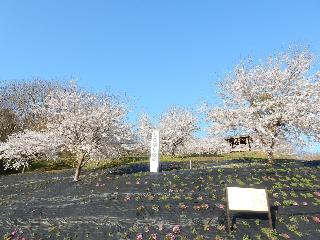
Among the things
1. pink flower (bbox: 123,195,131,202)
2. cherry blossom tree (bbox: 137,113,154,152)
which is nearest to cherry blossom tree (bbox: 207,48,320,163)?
pink flower (bbox: 123,195,131,202)

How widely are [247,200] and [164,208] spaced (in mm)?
4431

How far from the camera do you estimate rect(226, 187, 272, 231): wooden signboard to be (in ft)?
56.2

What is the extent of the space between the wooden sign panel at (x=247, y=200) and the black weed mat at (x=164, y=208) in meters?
0.85

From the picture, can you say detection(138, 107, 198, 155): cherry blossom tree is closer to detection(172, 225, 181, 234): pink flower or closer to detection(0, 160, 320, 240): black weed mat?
detection(0, 160, 320, 240): black weed mat

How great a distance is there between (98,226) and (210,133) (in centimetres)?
1993

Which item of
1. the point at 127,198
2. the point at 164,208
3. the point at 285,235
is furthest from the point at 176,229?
the point at 127,198

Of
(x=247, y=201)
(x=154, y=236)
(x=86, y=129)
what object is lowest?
(x=154, y=236)

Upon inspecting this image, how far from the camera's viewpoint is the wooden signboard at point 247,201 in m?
17.1

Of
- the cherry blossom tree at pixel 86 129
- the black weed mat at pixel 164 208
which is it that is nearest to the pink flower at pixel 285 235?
the black weed mat at pixel 164 208

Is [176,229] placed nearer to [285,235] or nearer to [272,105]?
[285,235]

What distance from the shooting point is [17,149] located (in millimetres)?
44531

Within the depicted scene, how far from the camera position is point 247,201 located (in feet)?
57.1

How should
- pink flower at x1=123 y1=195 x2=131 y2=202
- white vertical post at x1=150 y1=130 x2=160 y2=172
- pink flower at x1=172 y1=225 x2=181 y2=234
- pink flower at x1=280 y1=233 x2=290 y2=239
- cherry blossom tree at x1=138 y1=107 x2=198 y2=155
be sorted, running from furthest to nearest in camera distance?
1. cherry blossom tree at x1=138 y1=107 x2=198 y2=155
2. white vertical post at x1=150 y1=130 x2=160 y2=172
3. pink flower at x1=123 y1=195 x2=131 y2=202
4. pink flower at x1=172 y1=225 x2=181 y2=234
5. pink flower at x1=280 y1=233 x2=290 y2=239

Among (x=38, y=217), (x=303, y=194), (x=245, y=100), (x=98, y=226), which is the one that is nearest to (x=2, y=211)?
(x=38, y=217)
